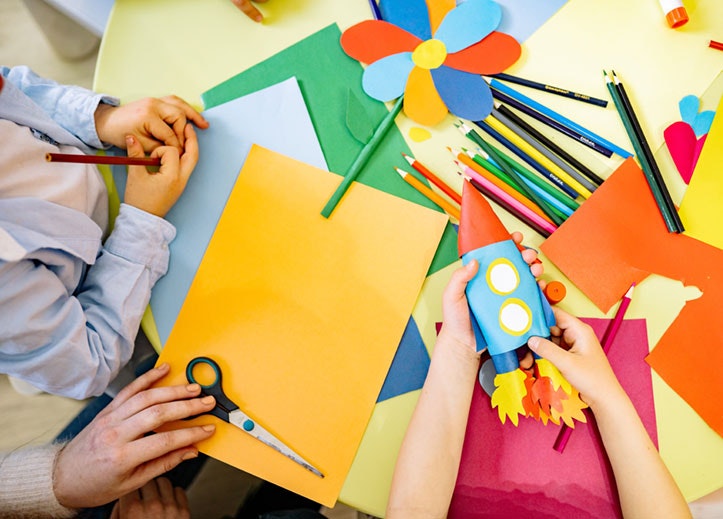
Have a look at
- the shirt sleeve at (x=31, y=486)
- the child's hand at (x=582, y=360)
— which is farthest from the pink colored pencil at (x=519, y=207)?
the shirt sleeve at (x=31, y=486)

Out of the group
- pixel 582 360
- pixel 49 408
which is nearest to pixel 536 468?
pixel 582 360

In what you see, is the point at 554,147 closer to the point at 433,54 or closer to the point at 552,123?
the point at 552,123

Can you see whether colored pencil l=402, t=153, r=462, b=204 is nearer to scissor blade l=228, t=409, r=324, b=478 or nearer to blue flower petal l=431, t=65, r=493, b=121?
blue flower petal l=431, t=65, r=493, b=121

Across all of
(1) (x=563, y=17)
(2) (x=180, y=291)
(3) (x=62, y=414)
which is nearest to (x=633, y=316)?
(1) (x=563, y=17)

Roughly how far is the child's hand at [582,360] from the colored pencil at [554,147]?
18 centimetres

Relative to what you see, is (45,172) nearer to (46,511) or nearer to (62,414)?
(46,511)

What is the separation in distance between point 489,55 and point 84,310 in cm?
60

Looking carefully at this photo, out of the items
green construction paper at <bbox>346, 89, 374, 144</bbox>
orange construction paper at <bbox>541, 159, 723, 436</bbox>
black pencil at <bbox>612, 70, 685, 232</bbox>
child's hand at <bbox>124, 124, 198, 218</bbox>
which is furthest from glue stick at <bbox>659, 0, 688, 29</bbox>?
child's hand at <bbox>124, 124, 198, 218</bbox>

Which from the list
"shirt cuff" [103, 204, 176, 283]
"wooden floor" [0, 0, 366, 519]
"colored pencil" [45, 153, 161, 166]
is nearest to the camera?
"colored pencil" [45, 153, 161, 166]

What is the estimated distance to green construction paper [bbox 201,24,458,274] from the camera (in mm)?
640

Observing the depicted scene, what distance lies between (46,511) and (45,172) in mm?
415

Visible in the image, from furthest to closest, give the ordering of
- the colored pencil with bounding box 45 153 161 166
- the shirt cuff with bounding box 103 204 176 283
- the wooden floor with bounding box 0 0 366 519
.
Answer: the wooden floor with bounding box 0 0 366 519
the shirt cuff with bounding box 103 204 176 283
the colored pencil with bounding box 45 153 161 166

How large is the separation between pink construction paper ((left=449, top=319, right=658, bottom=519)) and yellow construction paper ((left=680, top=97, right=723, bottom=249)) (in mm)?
178

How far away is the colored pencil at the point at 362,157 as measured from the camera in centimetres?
62
